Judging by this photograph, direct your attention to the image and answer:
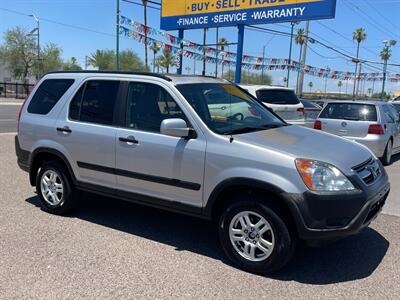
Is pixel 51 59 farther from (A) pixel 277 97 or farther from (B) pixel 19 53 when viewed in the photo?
(A) pixel 277 97

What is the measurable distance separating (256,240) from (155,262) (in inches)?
39.9

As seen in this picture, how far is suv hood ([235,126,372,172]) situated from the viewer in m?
3.91

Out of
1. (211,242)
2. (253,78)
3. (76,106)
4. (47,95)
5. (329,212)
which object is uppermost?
(253,78)

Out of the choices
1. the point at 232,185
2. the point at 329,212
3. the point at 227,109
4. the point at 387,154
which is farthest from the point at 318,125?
the point at 329,212

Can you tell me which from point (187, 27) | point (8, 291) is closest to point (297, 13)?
point (187, 27)

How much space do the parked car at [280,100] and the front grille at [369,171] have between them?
5.85m

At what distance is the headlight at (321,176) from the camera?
3738 mm

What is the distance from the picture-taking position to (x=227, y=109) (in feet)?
15.5

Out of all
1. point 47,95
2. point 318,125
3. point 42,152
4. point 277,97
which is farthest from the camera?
point 277,97

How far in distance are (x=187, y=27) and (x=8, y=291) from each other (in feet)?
57.6

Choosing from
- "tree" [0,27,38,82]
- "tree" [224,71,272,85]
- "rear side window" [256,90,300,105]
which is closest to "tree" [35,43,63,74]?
"tree" [0,27,38,82]

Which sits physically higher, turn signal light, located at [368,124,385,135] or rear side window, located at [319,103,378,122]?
rear side window, located at [319,103,378,122]

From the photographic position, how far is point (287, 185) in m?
3.77

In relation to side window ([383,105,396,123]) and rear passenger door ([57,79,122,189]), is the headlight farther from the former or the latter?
side window ([383,105,396,123])
